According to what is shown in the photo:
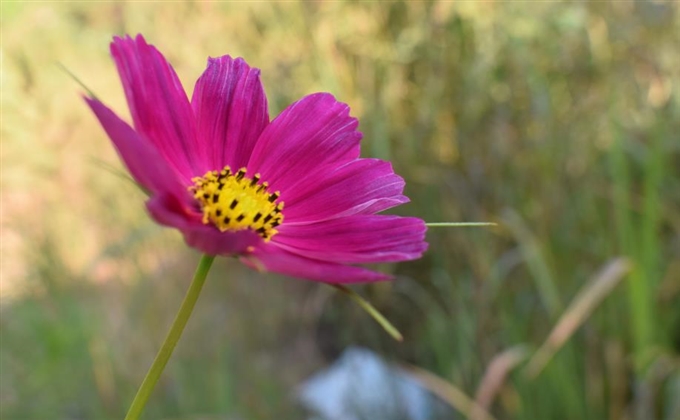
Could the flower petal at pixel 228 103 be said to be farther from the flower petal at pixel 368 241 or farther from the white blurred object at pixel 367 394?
the white blurred object at pixel 367 394

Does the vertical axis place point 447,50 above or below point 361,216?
above

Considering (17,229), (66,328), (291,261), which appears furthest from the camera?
(17,229)

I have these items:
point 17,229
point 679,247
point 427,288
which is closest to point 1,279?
point 17,229

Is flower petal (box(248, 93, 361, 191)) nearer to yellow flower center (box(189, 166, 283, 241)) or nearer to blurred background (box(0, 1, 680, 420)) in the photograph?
yellow flower center (box(189, 166, 283, 241))

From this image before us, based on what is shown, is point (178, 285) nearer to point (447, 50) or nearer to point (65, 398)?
point (65, 398)

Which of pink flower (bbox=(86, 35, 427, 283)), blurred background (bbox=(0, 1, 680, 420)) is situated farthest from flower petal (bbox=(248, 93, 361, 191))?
blurred background (bbox=(0, 1, 680, 420))

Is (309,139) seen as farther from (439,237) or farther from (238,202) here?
(439,237)

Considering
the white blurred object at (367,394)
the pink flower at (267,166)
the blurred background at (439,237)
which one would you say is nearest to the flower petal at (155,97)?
the pink flower at (267,166)
